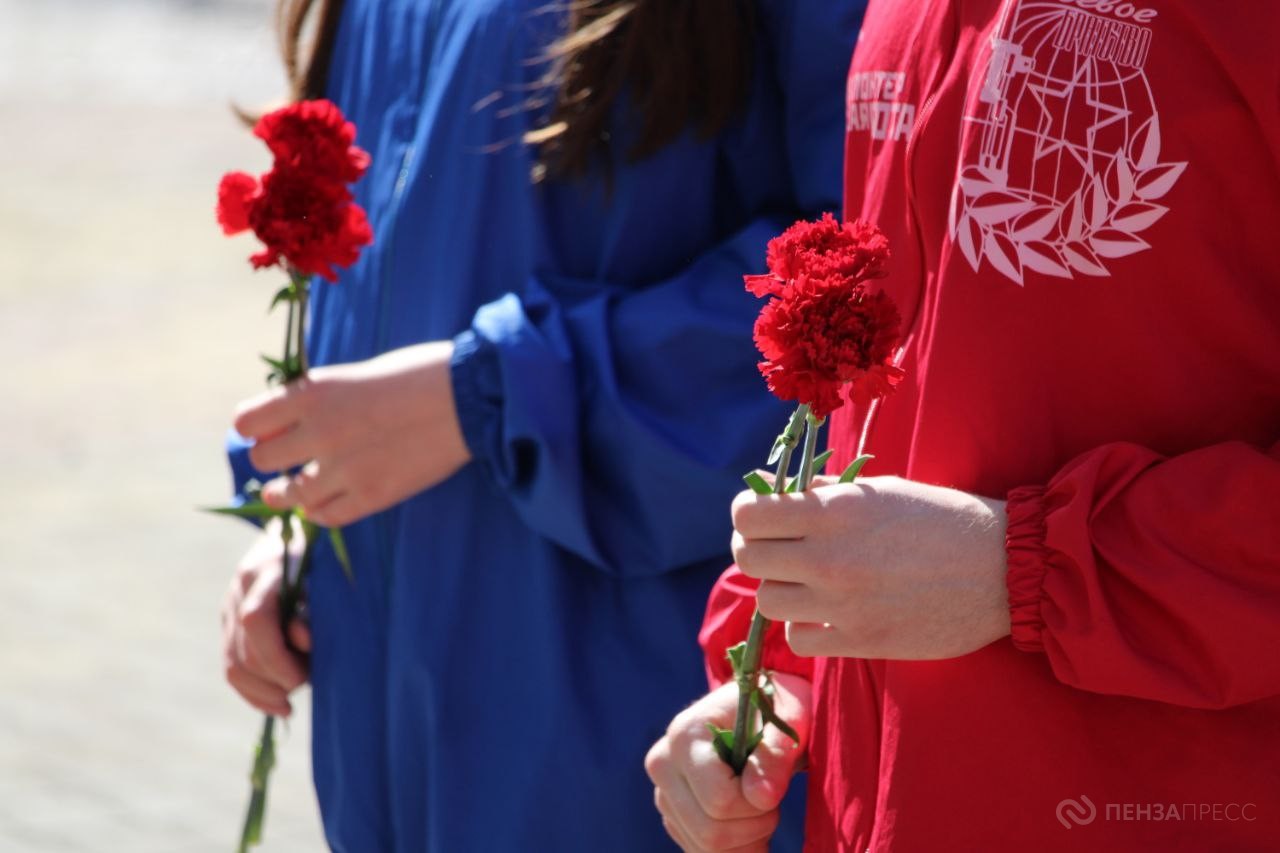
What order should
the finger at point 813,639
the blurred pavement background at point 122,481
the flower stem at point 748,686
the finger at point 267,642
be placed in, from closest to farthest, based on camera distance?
the finger at point 813,639
the flower stem at point 748,686
the finger at point 267,642
the blurred pavement background at point 122,481

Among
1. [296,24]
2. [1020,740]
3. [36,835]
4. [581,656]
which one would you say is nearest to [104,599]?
[36,835]

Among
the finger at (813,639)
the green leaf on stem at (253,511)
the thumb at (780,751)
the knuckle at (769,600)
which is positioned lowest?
the green leaf on stem at (253,511)

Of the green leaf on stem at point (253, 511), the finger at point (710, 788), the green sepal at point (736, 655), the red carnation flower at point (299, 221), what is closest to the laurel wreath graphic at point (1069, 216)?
the green sepal at point (736, 655)

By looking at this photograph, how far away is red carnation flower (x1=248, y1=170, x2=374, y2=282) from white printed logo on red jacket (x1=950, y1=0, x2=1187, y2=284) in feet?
2.48

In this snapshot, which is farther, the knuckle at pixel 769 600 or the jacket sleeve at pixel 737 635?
the jacket sleeve at pixel 737 635

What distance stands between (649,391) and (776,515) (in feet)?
2.18

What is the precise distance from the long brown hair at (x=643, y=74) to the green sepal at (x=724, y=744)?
0.75m

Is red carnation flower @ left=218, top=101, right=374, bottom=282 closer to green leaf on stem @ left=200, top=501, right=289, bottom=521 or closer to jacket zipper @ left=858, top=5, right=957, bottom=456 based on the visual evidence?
green leaf on stem @ left=200, top=501, right=289, bottom=521

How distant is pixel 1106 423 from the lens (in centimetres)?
125

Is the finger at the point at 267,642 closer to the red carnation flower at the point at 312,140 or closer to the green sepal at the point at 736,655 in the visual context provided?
the red carnation flower at the point at 312,140

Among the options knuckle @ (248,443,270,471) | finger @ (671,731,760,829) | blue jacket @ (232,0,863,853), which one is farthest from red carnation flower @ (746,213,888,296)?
knuckle @ (248,443,270,471)

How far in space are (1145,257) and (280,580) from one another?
1273mm

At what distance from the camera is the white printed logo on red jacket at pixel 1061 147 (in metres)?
1.21

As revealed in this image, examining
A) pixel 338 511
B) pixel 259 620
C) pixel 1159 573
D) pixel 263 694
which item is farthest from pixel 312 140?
pixel 1159 573
